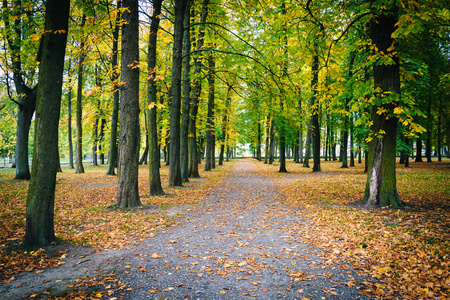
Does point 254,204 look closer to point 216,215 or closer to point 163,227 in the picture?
point 216,215

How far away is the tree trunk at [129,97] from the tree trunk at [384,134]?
25.2 feet

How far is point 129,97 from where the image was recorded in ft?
25.7

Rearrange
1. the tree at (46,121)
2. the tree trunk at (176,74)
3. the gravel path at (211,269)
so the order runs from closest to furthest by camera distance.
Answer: the gravel path at (211,269) < the tree at (46,121) < the tree trunk at (176,74)

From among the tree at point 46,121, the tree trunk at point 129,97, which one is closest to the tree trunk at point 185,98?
the tree trunk at point 129,97

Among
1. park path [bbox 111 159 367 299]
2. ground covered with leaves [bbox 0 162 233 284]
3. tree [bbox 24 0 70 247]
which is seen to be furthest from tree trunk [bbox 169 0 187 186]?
tree [bbox 24 0 70 247]

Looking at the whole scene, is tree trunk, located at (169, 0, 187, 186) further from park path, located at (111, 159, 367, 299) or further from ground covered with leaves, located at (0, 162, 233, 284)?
park path, located at (111, 159, 367, 299)

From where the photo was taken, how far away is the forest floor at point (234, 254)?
356 cm

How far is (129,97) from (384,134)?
8.27 m

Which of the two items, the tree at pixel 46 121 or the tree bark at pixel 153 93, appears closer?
the tree at pixel 46 121

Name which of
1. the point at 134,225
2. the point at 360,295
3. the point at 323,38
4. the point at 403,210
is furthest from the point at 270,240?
the point at 323,38

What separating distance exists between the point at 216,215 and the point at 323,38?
686 cm

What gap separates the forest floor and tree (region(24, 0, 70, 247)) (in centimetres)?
57

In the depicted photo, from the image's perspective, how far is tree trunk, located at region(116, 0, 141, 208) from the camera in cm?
781

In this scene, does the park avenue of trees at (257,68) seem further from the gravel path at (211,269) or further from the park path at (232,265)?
the park path at (232,265)
